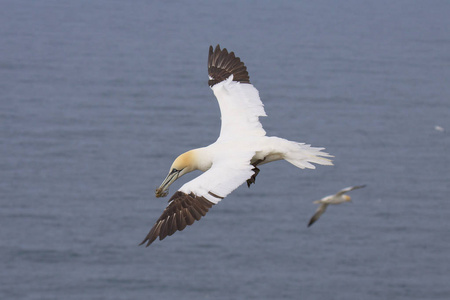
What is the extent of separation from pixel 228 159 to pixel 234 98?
293 centimetres

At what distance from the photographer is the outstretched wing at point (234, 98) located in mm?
14039

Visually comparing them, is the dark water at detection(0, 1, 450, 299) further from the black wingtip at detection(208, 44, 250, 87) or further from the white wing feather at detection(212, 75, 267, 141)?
the white wing feather at detection(212, 75, 267, 141)

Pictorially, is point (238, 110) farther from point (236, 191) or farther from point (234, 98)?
point (236, 191)

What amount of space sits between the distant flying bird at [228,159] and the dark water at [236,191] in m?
40.4

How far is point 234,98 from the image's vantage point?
1495cm

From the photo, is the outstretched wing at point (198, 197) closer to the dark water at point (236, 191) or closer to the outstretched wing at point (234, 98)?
the outstretched wing at point (234, 98)

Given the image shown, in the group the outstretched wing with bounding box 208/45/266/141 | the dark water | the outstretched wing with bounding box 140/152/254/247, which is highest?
the outstretched wing with bounding box 208/45/266/141

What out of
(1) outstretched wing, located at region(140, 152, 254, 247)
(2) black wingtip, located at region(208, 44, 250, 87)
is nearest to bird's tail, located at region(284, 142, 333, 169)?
(1) outstretched wing, located at region(140, 152, 254, 247)

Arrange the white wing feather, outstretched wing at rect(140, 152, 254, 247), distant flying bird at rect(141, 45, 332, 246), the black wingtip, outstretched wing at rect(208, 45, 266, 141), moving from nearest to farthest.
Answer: outstretched wing at rect(140, 152, 254, 247), distant flying bird at rect(141, 45, 332, 246), the white wing feather, outstretched wing at rect(208, 45, 266, 141), the black wingtip

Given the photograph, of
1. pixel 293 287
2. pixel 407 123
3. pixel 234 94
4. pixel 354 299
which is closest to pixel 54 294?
pixel 293 287

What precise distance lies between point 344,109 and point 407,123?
5.00 metres

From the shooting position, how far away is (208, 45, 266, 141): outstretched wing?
1404cm

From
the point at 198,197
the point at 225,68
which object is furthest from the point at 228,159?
the point at 225,68

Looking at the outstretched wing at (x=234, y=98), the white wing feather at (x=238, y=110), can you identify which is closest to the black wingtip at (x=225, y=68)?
the outstretched wing at (x=234, y=98)
